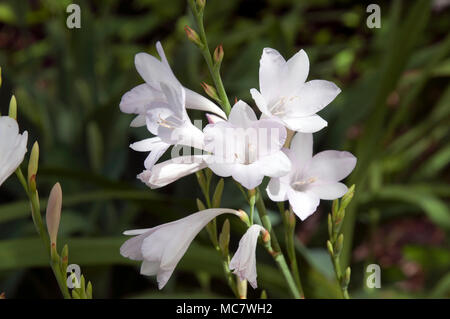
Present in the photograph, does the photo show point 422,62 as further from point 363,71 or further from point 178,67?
point 178,67

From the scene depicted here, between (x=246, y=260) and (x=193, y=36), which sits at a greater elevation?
(x=193, y=36)

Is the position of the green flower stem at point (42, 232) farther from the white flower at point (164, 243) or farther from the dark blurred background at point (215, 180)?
the dark blurred background at point (215, 180)

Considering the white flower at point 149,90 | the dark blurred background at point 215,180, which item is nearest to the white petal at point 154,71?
the white flower at point 149,90

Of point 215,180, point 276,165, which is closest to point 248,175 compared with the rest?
point 276,165

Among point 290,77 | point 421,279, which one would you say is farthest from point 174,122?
point 421,279

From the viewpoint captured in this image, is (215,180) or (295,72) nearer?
(295,72)

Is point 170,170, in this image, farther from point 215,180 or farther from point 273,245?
point 215,180

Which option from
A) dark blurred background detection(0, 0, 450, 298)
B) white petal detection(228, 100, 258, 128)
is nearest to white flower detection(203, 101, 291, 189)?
white petal detection(228, 100, 258, 128)
